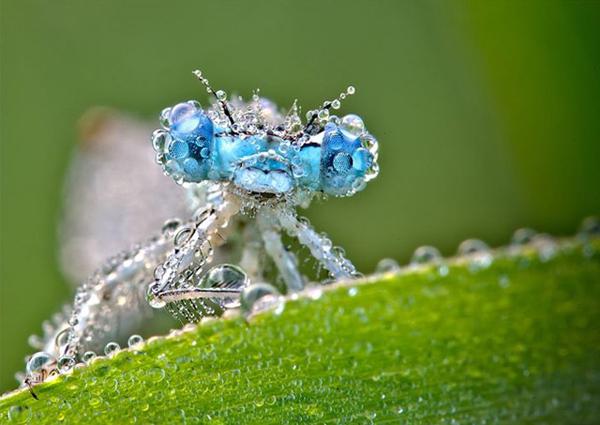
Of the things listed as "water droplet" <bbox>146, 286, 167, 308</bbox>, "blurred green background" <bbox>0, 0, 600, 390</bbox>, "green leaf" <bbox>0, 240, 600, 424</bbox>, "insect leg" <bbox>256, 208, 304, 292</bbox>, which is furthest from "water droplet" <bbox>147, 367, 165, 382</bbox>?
"blurred green background" <bbox>0, 0, 600, 390</bbox>

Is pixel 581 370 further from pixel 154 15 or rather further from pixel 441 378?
pixel 154 15

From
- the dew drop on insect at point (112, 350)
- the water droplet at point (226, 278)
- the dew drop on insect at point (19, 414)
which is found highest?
the water droplet at point (226, 278)

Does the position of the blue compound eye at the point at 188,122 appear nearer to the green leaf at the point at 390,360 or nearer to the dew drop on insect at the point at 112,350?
the dew drop on insect at the point at 112,350

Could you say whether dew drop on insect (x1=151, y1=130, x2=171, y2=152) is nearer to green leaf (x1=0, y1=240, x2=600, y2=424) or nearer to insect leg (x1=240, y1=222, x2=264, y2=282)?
insect leg (x1=240, y1=222, x2=264, y2=282)

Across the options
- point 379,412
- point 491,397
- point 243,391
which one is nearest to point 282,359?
point 243,391

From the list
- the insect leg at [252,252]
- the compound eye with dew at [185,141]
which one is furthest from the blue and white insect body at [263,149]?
the insect leg at [252,252]

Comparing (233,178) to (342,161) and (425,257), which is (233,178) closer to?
(342,161)
